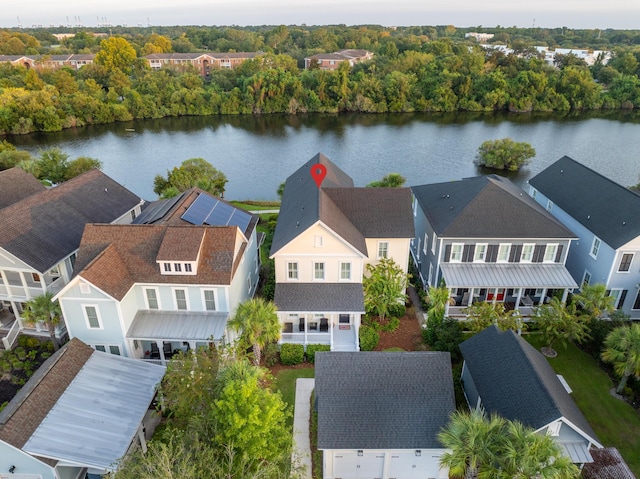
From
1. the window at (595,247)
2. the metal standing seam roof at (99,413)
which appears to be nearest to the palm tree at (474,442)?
the metal standing seam roof at (99,413)

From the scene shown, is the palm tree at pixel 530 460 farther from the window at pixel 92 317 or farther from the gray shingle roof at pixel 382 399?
the window at pixel 92 317

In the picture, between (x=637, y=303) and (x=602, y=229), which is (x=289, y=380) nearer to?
(x=602, y=229)

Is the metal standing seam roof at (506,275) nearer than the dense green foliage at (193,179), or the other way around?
the metal standing seam roof at (506,275)

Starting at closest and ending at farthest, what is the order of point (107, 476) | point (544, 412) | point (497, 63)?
point (107, 476) < point (544, 412) < point (497, 63)

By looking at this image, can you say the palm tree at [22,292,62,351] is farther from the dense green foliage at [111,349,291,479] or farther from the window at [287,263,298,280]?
the window at [287,263,298,280]

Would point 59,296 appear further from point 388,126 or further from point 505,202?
point 388,126

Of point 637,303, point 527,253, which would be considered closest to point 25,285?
point 527,253

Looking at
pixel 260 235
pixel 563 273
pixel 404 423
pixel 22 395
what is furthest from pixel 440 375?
pixel 260 235
